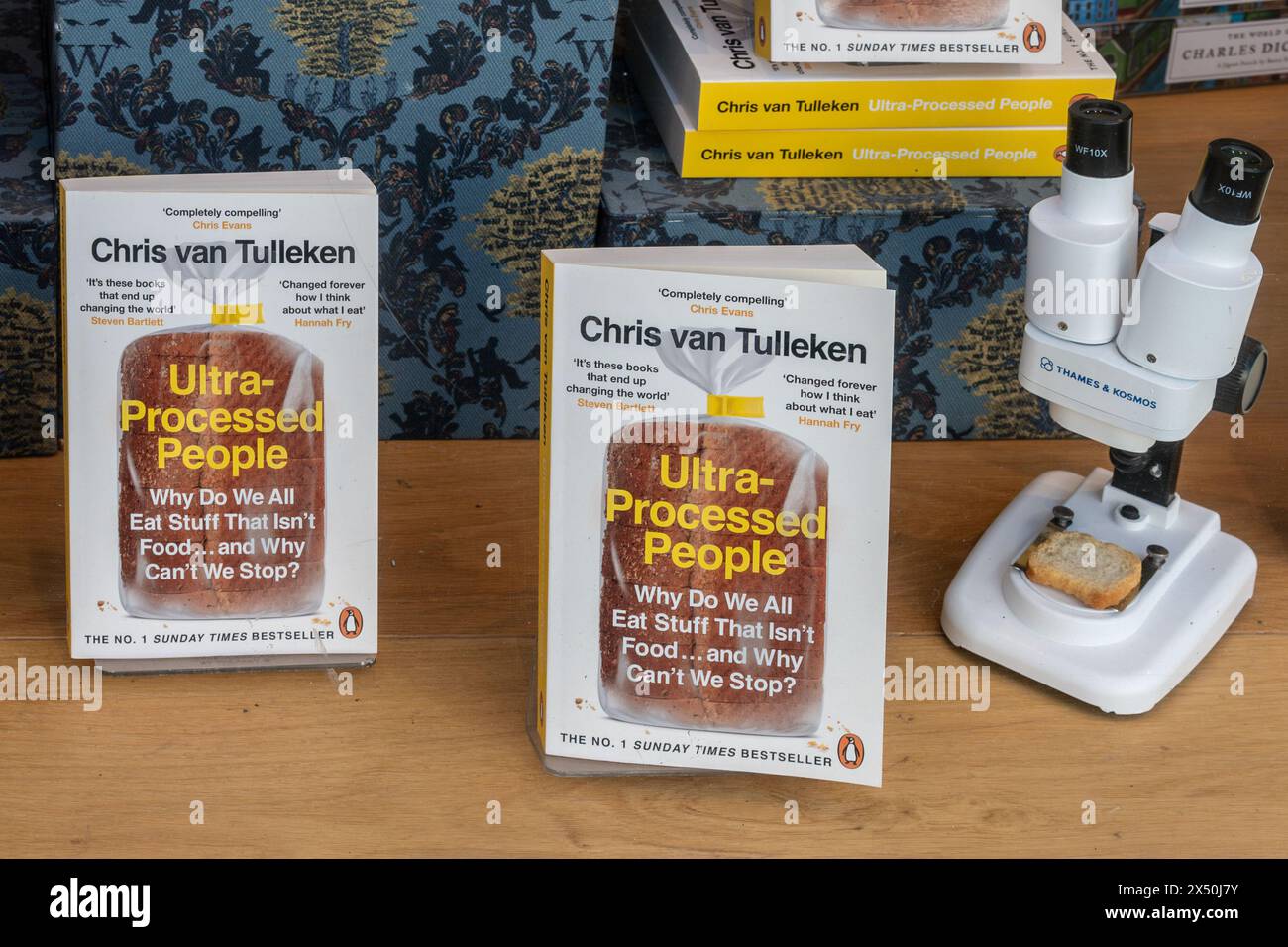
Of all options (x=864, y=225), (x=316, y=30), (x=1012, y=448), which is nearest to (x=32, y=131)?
(x=316, y=30)

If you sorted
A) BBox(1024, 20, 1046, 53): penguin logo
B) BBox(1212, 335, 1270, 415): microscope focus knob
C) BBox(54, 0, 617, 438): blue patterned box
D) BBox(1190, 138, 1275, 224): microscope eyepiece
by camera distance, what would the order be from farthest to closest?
BBox(1024, 20, 1046, 53): penguin logo < BBox(54, 0, 617, 438): blue patterned box < BBox(1212, 335, 1270, 415): microscope focus knob < BBox(1190, 138, 1275, 224): microscope eyepiece

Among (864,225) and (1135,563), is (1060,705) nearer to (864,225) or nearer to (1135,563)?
(1135,563)

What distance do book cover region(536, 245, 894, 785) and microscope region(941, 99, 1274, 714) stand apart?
5.9 inches

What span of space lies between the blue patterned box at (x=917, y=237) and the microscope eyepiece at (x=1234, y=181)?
1.03ft

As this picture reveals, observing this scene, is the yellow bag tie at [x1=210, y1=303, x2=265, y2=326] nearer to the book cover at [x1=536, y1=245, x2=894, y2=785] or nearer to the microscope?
the book cover at [x1=536, y1=245, x2=894, y2=785]

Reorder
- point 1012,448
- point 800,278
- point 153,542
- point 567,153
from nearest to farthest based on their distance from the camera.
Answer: point 800,278 < point 153,542 < point 567,153 < point 1012,448

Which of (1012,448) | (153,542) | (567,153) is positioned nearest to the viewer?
(153,542)

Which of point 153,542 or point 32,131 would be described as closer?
point 153,542

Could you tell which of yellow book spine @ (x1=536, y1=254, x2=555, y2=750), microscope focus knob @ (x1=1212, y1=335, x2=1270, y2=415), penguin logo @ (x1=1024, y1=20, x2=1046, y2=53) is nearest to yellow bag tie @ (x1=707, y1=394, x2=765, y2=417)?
yellow book spine @ (x1=536, y1=254, x2=555, y2=750)

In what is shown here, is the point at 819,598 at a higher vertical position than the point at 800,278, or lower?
lower

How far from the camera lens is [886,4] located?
1.29 m

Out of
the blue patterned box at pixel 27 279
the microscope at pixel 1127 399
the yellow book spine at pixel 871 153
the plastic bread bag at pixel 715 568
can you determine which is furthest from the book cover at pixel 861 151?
the blue patterned box at pixel 27 279

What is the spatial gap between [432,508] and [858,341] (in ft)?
1.47

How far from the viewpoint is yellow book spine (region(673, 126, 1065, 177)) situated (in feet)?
4.39
